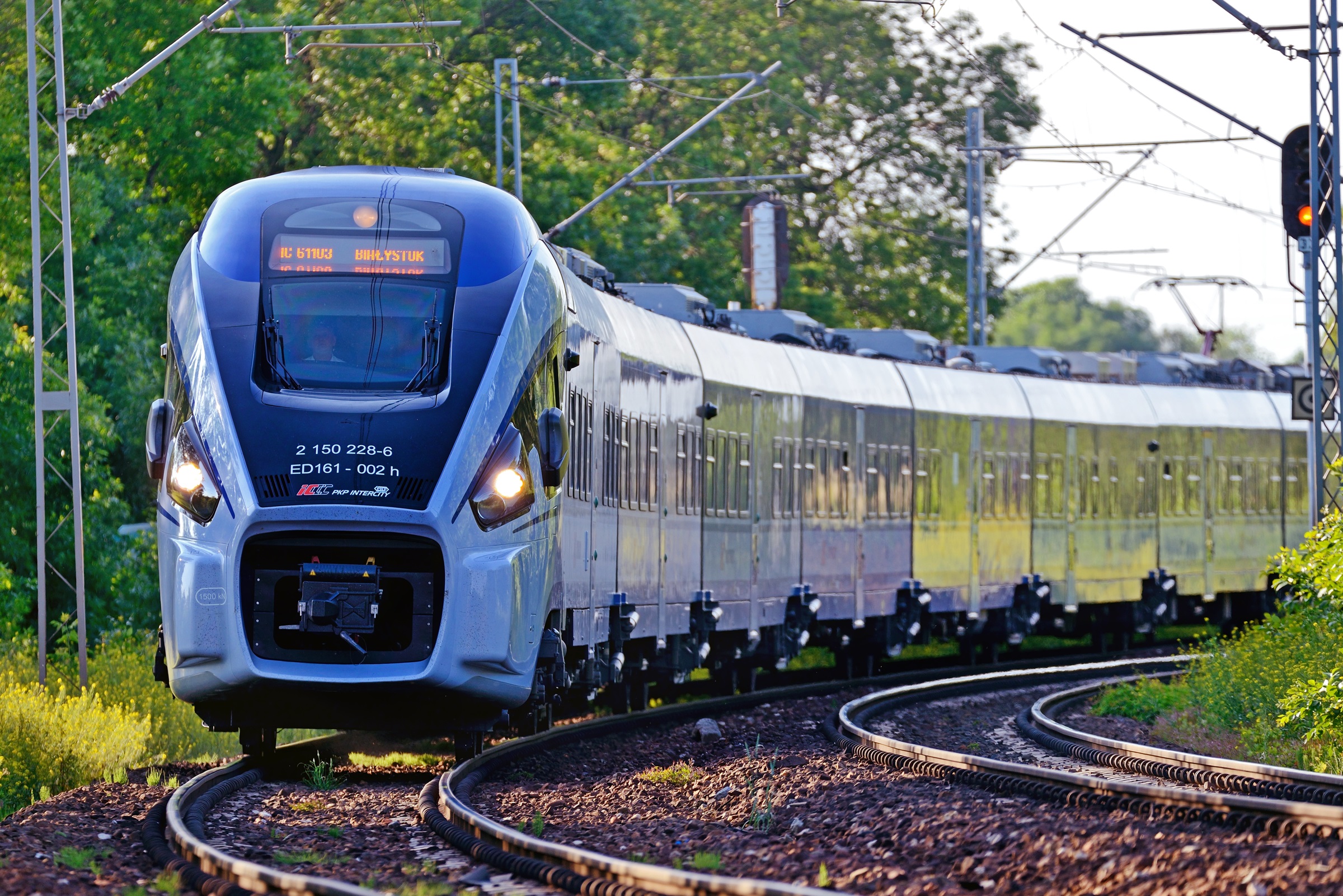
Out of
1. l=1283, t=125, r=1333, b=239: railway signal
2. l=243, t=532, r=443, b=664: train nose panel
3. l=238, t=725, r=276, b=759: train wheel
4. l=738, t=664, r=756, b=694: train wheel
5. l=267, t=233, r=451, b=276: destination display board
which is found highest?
l=1283, t=125, r=1333, b=239: railway signal

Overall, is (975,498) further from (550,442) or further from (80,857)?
(80,857)

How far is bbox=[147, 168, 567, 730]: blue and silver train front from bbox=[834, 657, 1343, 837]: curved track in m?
3.01

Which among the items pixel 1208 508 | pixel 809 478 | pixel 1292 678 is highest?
pixel 809 478

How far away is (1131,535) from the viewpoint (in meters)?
35.0

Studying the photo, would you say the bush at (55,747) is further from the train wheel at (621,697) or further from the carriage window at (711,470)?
the carriage window at (711,470)

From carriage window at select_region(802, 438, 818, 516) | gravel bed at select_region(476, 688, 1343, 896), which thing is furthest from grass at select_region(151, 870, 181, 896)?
carriage window at select_region(802, 438, 818, 516)

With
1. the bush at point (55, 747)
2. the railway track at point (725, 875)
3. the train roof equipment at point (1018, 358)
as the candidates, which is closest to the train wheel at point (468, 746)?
the railway track at point (725, 875)

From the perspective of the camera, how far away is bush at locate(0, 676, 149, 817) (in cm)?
1550

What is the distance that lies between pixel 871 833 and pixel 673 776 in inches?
147

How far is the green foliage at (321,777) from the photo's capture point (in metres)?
14.5

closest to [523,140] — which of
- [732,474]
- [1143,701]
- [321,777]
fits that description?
[732,474]

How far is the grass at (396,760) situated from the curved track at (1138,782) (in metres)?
3.14

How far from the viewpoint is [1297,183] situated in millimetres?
21875

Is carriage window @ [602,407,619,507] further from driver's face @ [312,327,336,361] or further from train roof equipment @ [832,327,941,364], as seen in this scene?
train roof equipment @ [832,327,941,364]
